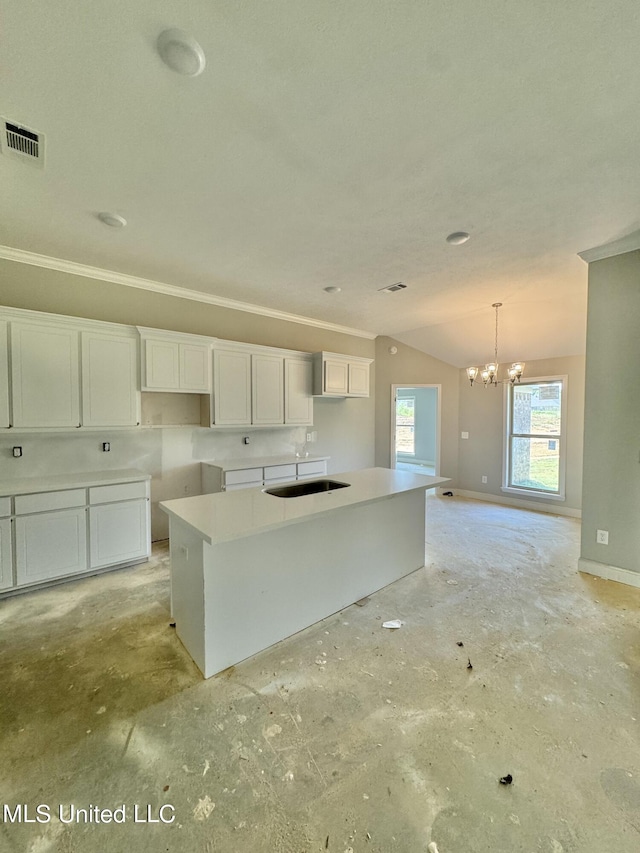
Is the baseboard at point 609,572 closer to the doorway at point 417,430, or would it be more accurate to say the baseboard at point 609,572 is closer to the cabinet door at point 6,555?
the cabinet door at point 6,555

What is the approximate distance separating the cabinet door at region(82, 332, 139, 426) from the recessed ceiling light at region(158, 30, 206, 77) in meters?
2.34

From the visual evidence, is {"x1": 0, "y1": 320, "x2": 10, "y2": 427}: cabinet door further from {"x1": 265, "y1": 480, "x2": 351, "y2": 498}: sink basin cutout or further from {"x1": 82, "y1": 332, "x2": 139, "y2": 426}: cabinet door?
{"x1": 265, "y1": 480, "x2": 351, "y2": 498}: sink basin cutout

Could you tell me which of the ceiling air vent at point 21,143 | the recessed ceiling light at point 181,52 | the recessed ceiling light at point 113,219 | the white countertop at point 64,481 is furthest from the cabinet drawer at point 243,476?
the recessed ceiling light at point 181,52

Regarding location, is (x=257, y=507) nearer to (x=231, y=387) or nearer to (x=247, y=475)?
(x=247, y=475)

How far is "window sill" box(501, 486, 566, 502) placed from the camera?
5107 millimetres

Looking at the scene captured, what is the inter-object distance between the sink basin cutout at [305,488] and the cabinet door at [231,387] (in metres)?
1.48

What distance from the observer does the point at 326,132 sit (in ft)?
5.57

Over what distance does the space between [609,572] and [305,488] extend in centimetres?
280

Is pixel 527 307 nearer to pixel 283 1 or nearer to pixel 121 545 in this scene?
pixel 283 1

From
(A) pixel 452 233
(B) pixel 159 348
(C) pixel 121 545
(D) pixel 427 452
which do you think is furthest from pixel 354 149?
(D) pixel 427 452

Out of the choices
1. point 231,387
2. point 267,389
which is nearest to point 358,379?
point 267,389

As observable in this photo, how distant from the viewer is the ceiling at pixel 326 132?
1.25 metres

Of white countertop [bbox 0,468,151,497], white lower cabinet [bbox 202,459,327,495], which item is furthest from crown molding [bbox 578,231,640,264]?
white countertop [bbox 0,468,151,497]

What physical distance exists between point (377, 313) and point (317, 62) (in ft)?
11.6
